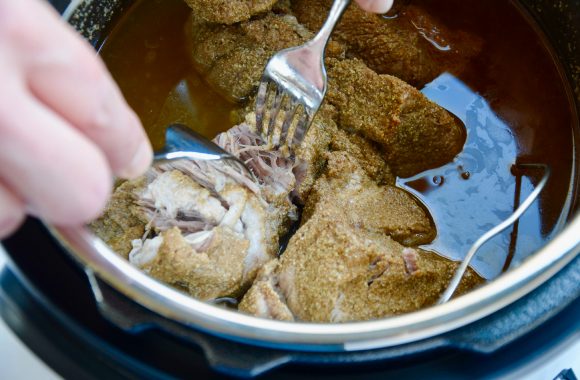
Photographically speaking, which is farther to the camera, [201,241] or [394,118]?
[394,118]

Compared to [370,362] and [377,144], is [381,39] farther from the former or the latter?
[370,362]

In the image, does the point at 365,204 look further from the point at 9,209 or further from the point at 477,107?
the point at 9,209

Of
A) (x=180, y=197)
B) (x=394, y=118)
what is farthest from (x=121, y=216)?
(x=394, y=118)

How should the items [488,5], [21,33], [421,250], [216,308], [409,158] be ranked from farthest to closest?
[488,5] < [409,158] < [421,250] < [216,308] < [21,33]

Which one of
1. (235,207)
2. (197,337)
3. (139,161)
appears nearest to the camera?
(139,161)

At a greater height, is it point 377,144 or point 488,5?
point 488,5

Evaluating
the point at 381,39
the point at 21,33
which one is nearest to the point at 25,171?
the point at 21,33
